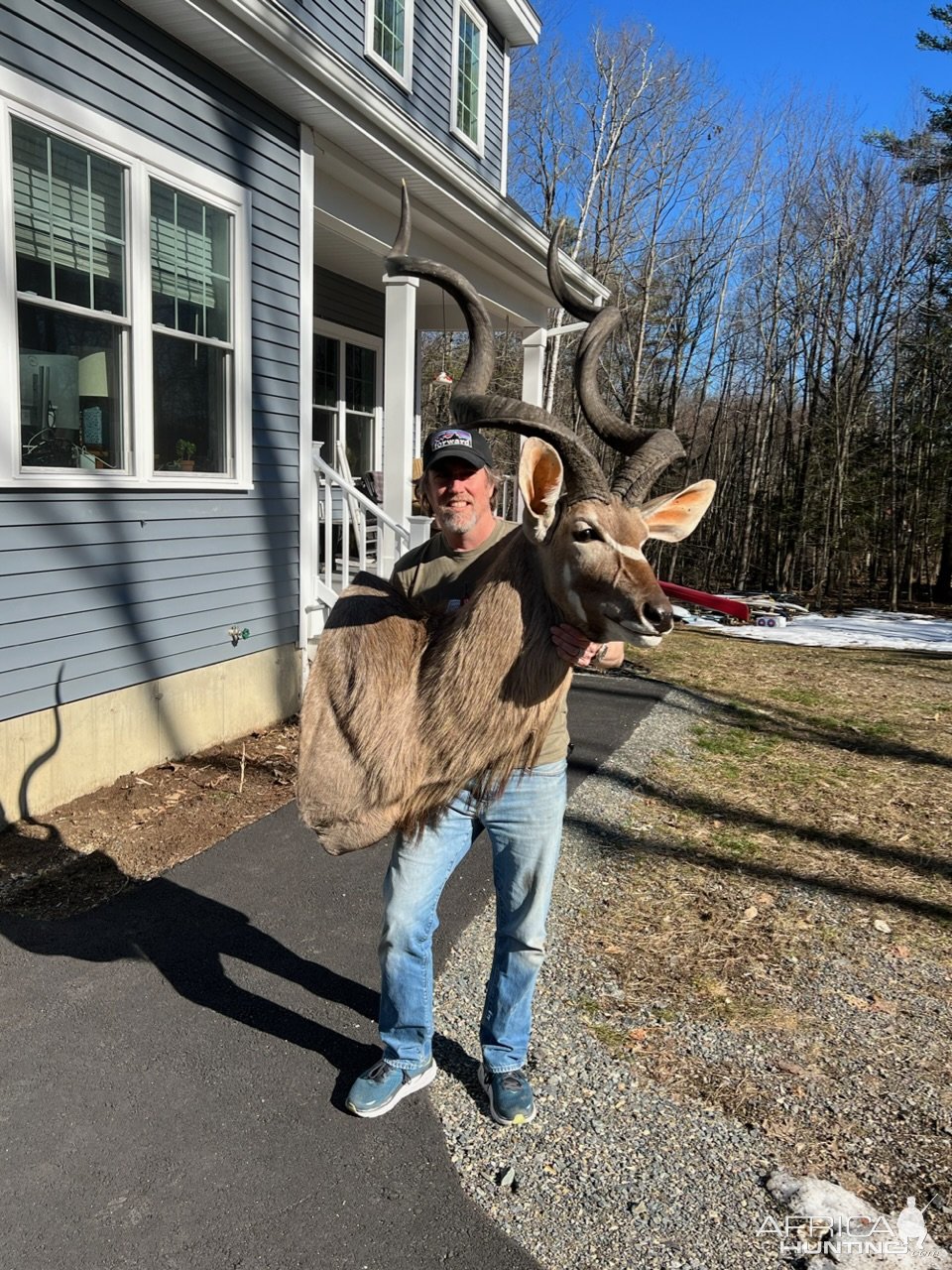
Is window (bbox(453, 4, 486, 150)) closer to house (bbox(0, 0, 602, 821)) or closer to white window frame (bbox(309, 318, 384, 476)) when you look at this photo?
house (bbox(0, 0, 602, 821))

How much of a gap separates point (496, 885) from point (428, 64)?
10618 millimetres

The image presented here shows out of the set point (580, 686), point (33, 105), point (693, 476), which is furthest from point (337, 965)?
point (693, 476)

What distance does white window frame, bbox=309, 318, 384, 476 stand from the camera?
33.3 feet

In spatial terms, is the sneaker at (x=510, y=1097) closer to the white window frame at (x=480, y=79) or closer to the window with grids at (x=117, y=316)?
the window with grids at (x=117, y=316)

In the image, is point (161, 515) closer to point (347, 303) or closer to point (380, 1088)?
point (380, 1088)

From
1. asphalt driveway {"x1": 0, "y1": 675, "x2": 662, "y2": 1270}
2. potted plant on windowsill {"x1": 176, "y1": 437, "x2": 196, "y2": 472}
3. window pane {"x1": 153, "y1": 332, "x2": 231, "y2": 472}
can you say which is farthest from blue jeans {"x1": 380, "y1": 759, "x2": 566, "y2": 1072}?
potted plant on windowsill {"x1": 176, "y1": 437, "x2": 196, "y2": 472}

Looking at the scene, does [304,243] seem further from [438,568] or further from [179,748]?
[438,568]

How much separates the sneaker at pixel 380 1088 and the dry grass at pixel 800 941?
0.85 meters

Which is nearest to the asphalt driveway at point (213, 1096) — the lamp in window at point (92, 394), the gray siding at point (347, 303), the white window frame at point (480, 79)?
the lamp in window at point (92, 394)

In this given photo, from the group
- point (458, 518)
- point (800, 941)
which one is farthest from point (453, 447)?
point (800, 941)

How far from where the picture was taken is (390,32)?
9156 millimetres

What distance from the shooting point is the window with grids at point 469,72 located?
10.9m

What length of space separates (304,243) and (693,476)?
76.2 feet
